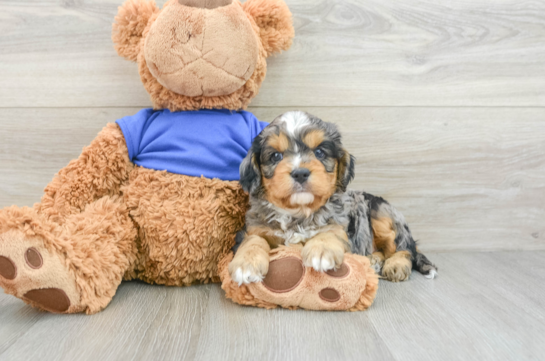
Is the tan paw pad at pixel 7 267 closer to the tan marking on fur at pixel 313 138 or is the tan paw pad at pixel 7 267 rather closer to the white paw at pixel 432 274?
the tan marking on fur at pixel 313 138

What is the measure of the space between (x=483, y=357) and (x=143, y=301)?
128 centimetres

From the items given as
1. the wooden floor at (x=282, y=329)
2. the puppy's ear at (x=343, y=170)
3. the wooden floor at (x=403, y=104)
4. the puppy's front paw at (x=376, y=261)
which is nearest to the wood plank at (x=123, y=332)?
the wooden floor at (x=282, y=329)

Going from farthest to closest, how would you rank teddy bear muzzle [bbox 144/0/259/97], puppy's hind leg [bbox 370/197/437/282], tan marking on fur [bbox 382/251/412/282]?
puppy's hind leg [bbox 370/197/437/282], tan marking on fur [bbox 382/251/412/282], teddy bear muzzle [bbox 144/0/259/97]

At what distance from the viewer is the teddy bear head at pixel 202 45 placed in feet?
5.49

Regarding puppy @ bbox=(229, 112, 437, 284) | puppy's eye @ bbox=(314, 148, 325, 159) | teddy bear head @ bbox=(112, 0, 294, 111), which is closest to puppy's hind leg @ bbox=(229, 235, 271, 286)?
puppy @ bbox=(229, 112, 437, 284)

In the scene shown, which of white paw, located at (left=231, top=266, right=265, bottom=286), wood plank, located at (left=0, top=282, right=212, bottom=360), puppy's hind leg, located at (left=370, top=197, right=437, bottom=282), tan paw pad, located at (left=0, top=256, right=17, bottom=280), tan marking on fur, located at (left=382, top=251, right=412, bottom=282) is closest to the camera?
wood plank, located at (left=0, top=282, right=212, bottom=360)

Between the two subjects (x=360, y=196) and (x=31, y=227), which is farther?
(x=360, y=196)

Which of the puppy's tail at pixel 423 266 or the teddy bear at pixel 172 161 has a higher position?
the teddy bear at pixel 172 161

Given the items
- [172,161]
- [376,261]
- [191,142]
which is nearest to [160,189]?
[172,161]

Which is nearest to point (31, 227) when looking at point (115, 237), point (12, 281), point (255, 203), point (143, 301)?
point (12, 281)

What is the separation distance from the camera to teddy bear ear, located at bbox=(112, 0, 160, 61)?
1.83 metres

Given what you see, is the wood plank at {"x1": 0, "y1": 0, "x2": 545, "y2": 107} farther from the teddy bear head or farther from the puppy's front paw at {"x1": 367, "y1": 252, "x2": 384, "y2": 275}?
the puppy's front paw at {"x1": 367, "y1": 252, "x2": 384, "y2": 275}

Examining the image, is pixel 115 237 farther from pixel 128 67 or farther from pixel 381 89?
pixel 381 89

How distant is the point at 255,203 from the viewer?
6.02 ft
